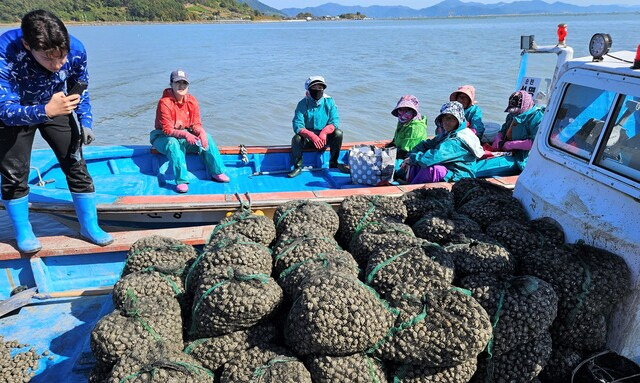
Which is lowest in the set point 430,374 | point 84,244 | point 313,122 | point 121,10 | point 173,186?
point 173,186

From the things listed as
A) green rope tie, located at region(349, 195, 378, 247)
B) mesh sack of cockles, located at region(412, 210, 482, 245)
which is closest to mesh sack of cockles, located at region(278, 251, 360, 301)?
green rope tie, located at region(349, 195, 378, 247)

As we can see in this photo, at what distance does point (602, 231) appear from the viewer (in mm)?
2607

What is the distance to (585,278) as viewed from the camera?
2.45 metres

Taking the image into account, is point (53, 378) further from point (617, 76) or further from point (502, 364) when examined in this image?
point (617, 76)

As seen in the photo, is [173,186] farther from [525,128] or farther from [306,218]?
[525,128]

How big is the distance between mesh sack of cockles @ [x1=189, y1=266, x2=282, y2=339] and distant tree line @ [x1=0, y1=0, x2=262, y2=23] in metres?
76.1

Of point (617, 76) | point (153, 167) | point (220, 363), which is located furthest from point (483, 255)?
point (153, 167)

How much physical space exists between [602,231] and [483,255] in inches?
28.2

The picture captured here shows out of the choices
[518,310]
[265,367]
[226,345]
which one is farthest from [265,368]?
[518,310]

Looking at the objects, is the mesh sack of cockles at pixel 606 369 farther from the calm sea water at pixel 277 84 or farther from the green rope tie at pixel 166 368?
the calm sea water at pixel 277 84

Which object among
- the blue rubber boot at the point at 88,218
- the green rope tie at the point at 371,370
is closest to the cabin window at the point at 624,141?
the green rope tie at the point at 371,370

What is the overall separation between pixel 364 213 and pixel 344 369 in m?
1.29

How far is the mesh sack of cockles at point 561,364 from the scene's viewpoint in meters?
2.45

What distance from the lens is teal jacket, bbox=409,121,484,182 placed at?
482 centimetres
